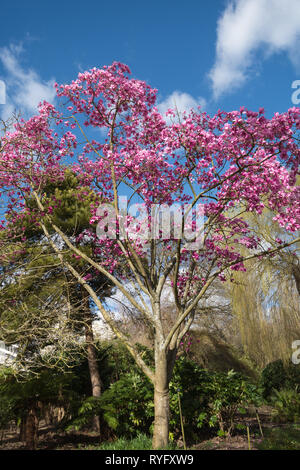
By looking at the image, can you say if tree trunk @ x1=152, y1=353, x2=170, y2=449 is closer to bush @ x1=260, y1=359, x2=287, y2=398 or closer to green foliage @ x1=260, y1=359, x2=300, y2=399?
green foliage @ x1=260, y1=359, x2=300, y2=399

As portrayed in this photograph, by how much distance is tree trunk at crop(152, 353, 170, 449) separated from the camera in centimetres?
582

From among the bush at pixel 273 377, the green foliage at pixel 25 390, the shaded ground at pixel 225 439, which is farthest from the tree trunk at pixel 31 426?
the bush at pixel 273 377

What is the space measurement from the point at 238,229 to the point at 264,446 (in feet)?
13.6

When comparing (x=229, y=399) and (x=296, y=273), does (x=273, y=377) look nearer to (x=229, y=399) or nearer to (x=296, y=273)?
(x=296, y=273)

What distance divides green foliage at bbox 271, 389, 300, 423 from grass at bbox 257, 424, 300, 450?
1.71m

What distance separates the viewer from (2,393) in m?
7.60

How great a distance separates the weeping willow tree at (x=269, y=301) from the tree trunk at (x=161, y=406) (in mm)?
6538

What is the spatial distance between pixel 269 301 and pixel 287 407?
344cm

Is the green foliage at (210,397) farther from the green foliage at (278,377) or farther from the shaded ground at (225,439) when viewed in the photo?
the green foliage at (278,377)

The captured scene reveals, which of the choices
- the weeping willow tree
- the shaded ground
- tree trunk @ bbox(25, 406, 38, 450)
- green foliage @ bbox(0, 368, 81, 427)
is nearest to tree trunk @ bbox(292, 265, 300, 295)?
the weeping willow tree

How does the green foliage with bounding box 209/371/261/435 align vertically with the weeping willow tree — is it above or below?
below

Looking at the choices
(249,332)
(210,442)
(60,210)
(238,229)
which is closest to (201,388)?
(210,442)

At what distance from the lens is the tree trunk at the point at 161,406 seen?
5.82m

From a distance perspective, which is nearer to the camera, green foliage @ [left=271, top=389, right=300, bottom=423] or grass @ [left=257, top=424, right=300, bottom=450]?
grass @ [left=257, top=424, right=300, bottom=450]
